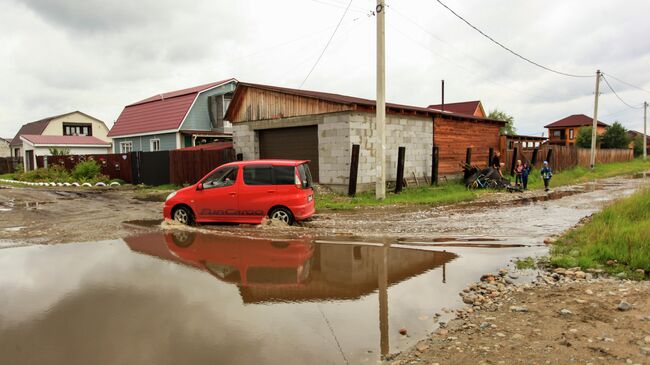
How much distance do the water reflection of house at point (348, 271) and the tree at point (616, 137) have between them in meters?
66.1

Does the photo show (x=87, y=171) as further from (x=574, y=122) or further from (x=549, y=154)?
(x=574, y=122)

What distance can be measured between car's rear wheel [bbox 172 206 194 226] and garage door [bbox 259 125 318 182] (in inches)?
298

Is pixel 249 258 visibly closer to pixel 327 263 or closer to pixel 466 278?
pixel 327 263

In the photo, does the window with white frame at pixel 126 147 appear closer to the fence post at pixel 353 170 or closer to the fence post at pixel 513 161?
the fence post at pixel 353 170

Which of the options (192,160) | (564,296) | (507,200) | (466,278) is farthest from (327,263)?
(192,160)

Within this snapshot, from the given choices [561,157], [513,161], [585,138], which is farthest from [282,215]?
[585,138]

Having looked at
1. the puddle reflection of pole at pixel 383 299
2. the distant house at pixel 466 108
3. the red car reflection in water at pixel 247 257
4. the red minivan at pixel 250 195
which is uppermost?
the distant house at pixel 466 108

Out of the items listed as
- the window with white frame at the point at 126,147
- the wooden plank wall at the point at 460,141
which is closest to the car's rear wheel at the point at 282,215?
the wooden plank wall at the point at 460,141

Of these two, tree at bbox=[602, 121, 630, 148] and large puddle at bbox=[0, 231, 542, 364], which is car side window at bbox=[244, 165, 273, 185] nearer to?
large puddle at bbox=[0, 231, 542, 364]

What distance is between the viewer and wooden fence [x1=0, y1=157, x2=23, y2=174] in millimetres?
42281

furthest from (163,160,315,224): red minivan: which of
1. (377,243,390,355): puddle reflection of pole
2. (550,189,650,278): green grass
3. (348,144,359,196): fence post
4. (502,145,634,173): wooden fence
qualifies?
(502,145,634,173): wooden fence

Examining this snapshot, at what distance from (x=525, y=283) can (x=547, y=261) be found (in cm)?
130

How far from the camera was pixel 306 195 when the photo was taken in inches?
421

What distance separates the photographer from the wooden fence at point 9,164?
1665 inches
